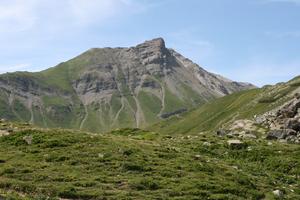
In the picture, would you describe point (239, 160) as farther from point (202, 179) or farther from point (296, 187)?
point (202, 179)

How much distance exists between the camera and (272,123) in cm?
6344

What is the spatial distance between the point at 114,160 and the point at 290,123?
28832 millimetres

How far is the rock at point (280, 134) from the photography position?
52.1 metres

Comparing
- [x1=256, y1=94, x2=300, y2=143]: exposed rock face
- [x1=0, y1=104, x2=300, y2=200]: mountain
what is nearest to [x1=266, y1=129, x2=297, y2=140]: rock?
[x1=256, y1=94, x2=300, y2=143]: exposed rock face

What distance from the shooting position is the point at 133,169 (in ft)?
103

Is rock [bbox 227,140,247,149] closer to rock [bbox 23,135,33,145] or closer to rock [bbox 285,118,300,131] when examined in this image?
rock [bbox 285,118,300,131]

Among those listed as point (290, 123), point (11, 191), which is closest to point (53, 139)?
point (11, 191)

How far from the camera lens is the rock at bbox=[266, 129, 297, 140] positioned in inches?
2050

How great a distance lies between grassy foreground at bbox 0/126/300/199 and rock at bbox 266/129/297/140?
915cm

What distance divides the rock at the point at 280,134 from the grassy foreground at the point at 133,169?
30.0ft

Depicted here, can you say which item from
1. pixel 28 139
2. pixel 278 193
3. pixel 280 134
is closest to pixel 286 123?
pixel 280 134

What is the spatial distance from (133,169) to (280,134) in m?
26.8

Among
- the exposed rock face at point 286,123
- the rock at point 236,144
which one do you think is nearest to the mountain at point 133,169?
the rock at point 236,144

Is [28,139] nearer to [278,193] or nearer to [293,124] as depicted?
[278,193]
